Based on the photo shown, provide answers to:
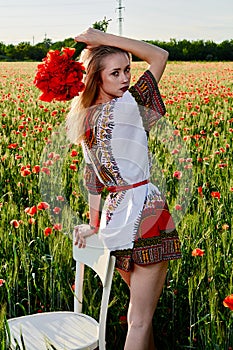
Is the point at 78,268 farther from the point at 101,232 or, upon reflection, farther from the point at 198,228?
the point at 198,228

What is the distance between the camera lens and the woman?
2605mm

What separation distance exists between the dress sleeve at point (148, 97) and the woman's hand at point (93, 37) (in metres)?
0.20

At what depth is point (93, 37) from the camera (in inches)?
103

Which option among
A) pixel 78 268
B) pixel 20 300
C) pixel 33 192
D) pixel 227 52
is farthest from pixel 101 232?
pixel 227 52

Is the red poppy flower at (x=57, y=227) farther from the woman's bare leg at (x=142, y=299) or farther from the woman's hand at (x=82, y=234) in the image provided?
the woman's bare leg at (x=142, y=299)

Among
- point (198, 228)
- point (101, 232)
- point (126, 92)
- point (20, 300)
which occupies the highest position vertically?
point (126, 92)

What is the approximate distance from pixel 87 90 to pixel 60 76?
0.48ft

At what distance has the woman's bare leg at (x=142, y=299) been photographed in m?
2.61

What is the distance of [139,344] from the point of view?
2660 millimetres

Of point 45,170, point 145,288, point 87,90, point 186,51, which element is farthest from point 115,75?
point 186,51

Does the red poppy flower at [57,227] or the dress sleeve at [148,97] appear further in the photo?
the red poppy flower at [57,227]

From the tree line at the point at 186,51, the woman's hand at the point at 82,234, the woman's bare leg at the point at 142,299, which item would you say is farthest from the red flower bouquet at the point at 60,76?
the tree line at the point at 186,51

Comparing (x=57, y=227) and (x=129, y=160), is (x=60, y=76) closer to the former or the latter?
(x=129, y=160)

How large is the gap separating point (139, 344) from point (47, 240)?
1.24 m
